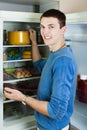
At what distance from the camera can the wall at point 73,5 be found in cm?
161

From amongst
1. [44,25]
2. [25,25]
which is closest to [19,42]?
[25,25]

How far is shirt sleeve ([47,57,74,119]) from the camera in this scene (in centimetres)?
112

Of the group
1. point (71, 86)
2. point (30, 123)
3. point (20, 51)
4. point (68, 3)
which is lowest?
point (30, 123)

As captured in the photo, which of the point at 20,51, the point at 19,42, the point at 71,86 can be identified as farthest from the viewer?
the point at 20,51

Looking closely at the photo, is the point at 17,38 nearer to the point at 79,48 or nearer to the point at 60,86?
the point at 79,48

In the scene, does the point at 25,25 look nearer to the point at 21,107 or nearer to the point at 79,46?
the point at 79,46

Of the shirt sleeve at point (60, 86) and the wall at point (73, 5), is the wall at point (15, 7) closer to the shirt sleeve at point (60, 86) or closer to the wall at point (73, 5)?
the wall at point (73, 5)

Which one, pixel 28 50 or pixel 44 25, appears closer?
pixel 44 25

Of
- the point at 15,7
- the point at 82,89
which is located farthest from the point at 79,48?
the point at 15,7

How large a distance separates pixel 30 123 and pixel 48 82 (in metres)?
0.71

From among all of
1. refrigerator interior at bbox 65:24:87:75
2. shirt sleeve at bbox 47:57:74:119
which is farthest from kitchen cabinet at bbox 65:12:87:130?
shirt sleeve at bbox 47:57:74:119

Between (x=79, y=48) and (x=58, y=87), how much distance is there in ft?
1.97

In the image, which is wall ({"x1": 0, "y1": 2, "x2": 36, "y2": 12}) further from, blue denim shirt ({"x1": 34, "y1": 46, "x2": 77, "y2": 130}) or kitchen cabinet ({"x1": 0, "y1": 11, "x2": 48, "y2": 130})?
blue denim shirt ({"x1": 34, "y1": 46, "x2": 77, "y2": 130})

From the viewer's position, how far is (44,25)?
4.18 ft
